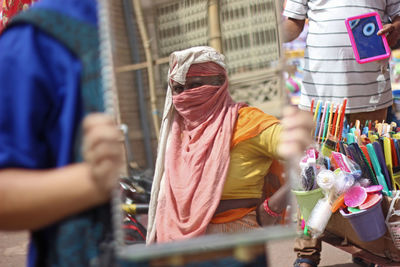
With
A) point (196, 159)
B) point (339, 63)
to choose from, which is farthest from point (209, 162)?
point (339, 63)

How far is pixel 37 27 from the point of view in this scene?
3.04 ft

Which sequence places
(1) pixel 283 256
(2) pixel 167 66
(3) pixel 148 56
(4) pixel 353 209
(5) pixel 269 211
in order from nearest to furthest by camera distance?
(3) pixel 148 56
(2) pixel 167 66
(5) pixel 269 211
(4) pixel 353 209
(1) pixel 283 256

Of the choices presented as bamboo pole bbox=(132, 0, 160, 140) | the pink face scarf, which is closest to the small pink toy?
the pink face scarf

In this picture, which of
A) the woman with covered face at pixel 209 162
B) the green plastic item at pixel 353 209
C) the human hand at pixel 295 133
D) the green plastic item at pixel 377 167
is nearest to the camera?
the human hand at pixel 295 133

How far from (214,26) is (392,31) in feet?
6.81

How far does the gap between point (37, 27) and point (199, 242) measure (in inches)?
19.0

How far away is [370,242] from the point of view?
2.60 m

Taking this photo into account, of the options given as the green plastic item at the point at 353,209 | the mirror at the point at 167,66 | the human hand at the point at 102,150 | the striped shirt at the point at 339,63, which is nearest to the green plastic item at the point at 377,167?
the green plastic item at the point at 353,209

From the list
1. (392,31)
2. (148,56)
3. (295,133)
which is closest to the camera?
(295,133)

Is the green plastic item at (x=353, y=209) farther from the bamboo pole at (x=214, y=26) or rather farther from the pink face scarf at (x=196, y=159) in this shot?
the bamboo pole at (x=214, y=26)

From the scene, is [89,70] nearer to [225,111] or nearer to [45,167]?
[45,167]

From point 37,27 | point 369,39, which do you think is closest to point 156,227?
point 37,27

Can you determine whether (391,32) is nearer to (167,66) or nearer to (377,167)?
(377,167)

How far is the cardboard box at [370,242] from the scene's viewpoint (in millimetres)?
2553
